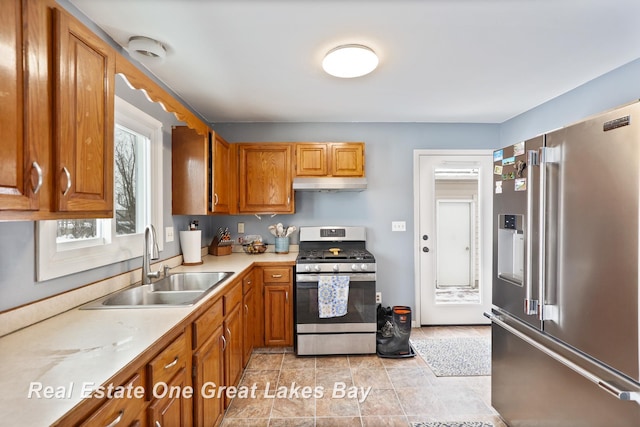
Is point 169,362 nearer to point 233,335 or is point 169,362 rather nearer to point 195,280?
point 233,335

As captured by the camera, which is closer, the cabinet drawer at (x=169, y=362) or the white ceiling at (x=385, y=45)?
the cabinet drawer at (x=169, y=362)

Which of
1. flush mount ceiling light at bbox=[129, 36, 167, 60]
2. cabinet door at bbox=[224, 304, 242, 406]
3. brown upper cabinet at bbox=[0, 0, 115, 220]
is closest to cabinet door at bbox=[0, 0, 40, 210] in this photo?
brown upper cabinet at bbox=[0, 0, 115, 220]

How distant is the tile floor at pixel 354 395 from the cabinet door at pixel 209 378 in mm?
299

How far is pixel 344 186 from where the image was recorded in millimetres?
3131

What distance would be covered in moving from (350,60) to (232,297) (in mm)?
1764

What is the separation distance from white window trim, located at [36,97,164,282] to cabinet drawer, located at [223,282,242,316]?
684mm

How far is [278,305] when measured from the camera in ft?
9.61

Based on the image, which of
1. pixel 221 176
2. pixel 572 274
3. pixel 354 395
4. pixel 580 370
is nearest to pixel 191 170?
pixel 221 176

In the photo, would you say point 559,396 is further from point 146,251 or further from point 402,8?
point 146,251

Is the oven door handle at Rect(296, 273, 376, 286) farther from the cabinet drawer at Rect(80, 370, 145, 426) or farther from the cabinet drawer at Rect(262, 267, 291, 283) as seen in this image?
the cabinet drawer at Rect(80, 370, 145, 426)

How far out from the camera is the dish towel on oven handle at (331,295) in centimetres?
281

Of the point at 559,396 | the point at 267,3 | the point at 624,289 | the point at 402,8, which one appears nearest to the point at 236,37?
the point at 267,3

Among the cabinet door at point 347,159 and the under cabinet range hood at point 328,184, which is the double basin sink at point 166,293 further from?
the cabinet door at point 347,159

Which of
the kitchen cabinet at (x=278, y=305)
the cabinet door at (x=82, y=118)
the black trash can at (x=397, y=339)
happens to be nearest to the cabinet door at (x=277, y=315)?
the kitchen cabinet at (x=278, y=305)
